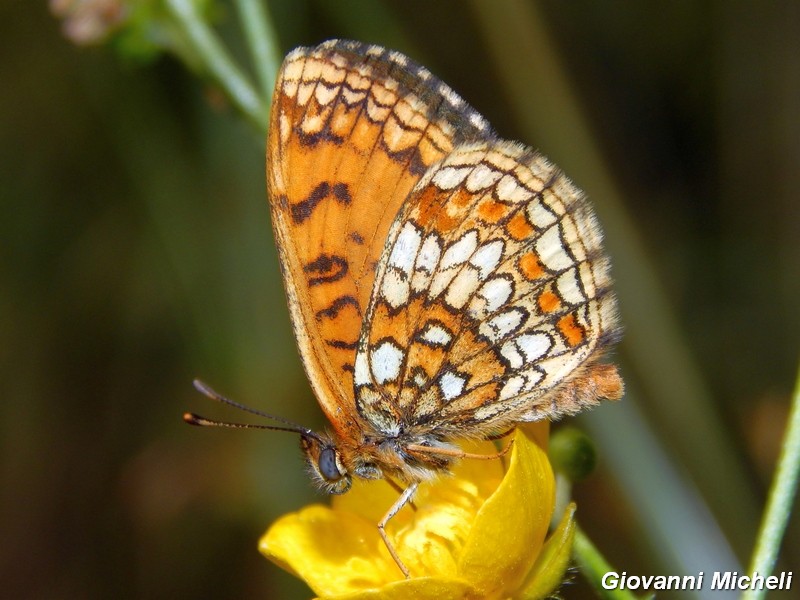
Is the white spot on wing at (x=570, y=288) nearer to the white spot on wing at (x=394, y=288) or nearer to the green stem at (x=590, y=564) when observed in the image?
the white spot on wing at (x=394, y=288)

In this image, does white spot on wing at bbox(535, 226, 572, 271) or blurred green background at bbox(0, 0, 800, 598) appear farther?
blurred green background at bbox(0, 0, 800, 598)

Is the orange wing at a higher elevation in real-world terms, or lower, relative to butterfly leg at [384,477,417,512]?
higher

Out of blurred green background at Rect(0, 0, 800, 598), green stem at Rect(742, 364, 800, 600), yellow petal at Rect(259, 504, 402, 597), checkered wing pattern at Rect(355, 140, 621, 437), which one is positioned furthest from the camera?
blurred green background at Rect(0, 0, 800, 598)

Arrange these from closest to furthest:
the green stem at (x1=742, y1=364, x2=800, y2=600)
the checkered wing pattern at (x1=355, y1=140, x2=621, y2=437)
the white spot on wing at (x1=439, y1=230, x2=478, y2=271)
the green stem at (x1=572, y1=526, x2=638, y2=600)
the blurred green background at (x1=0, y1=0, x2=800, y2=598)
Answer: the green stem at (x1=742, y1=364, x2=800, y2=600), the green stem at (x1=572, y1=526, x2=638, y2=600), the checkered wing pattern at (x1=355, y1=140, x2=621, y2=437), the white spot on wing at (x1=439, y1=230, x2=478, y2=271), the blurred green background at (x1=0, y1=0, x2=800, y2=598)

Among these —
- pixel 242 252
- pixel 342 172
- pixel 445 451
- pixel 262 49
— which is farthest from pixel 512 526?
pixel 242 252

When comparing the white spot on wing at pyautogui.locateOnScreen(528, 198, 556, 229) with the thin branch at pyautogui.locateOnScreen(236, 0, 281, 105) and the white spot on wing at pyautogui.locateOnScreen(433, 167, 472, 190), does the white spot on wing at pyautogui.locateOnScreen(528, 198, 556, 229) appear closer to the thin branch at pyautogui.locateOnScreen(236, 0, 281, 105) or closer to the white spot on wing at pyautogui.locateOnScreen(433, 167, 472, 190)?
the white spot on wing at pyautogui.locateOnScreen(433, 167, 472, 190)

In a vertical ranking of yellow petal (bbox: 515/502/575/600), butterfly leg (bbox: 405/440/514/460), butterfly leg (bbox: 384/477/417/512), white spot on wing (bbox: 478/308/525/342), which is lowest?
yellow petal (bbox: 515/502/575/600)

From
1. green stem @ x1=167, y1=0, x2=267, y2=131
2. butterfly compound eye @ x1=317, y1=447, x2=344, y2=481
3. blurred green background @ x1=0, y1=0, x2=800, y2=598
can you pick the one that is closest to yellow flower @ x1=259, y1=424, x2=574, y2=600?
butterfly compound eye @ x1=317, y1=447, x2=344, y2=481
